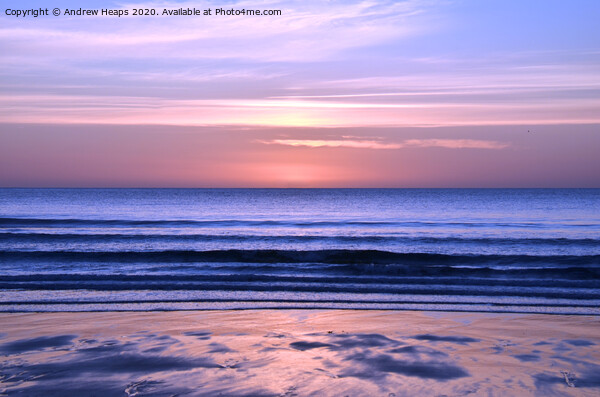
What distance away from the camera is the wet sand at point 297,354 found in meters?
6.00

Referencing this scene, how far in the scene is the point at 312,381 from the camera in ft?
20.1

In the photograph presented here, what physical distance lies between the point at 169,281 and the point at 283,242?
12571 millimetres

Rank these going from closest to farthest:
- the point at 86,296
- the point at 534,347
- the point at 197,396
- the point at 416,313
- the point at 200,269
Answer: the point at 197,396 < the point at 534,347 < the point at 416,313 < the point at 86,296 < the point at 200,269

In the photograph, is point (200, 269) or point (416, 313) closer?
point (416, 313)

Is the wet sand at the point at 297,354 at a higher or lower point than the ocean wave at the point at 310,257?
higher

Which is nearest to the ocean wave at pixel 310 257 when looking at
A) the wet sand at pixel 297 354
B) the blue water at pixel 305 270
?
the blue water at pixel 305 270

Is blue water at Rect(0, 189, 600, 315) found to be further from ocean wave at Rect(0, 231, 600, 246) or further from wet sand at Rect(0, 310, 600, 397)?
wet sand at Rect(0, 310, 600, 397)

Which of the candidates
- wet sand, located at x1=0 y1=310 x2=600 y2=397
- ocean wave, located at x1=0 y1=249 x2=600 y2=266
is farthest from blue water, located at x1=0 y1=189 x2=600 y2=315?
wet sand, located at x1=0 y1=310 x2=600 y2=397

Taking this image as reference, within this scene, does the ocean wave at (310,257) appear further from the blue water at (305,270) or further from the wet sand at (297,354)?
the wet sand at (297,354)

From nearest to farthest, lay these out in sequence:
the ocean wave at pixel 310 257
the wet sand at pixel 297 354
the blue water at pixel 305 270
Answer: the wet sand at pixel 297 354, the blue water at pixel 305 270, the ocean wave at pixel 310 257

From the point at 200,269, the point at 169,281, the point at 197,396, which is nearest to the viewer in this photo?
the point at 197,396

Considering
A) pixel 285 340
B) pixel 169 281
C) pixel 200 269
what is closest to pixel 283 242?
pixel 200 269

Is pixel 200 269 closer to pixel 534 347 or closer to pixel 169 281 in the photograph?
pixel 169 281

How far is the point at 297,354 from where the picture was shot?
727 cm
